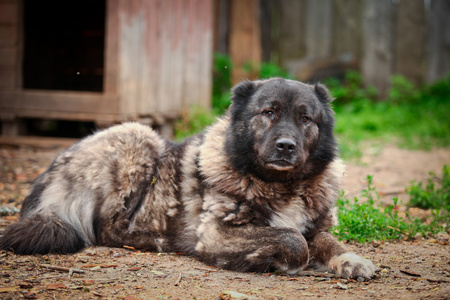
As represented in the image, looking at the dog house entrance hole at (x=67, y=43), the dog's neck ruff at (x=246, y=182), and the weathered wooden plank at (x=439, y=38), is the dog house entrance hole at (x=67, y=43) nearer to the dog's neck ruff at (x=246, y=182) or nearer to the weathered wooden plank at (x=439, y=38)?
the dog's neck ruff at (x=246, y=182)

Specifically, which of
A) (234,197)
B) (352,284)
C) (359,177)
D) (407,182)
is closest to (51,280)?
(234,197)

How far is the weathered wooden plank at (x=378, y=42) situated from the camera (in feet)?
42.9

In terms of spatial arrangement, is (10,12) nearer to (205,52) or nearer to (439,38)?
(205,52)

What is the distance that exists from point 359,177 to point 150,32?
14.9 ft

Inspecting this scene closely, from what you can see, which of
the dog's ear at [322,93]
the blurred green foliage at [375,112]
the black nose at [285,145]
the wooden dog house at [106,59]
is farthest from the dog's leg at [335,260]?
the wooden dog house at [106,59]

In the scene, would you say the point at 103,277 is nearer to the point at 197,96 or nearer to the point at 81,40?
the point at 197,96

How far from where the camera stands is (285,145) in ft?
12.0

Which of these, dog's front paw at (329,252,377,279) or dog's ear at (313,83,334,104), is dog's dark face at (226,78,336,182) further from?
dog's front paw at (329,252,377,279)

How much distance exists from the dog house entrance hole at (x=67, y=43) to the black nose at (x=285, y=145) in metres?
8.84

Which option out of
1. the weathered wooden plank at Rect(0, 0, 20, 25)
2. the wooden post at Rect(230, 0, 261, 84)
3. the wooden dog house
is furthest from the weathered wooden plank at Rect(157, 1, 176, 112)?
the wooden post at Rect(230, 0, 261, 84)

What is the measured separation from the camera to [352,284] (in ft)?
10.9

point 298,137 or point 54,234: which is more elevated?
point 298,137

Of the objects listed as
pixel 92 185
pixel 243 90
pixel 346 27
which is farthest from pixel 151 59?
pixel 346 27

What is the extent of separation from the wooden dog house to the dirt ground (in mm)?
4110
